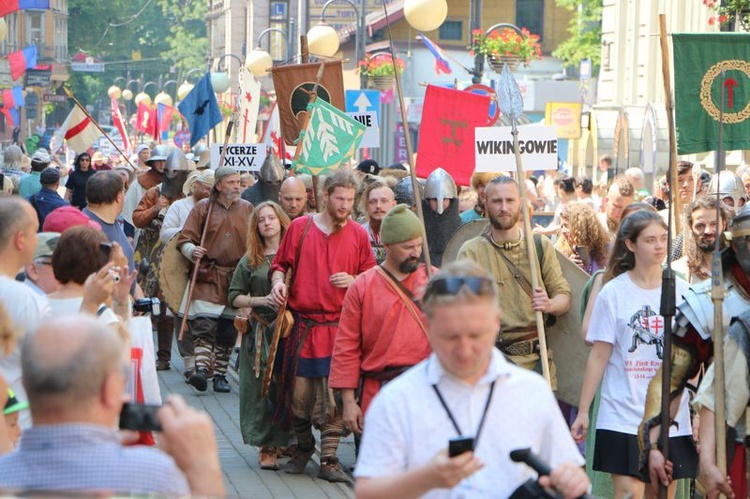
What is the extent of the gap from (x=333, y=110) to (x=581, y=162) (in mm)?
29638

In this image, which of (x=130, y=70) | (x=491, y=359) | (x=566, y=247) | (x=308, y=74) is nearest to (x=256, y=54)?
(x=308, y=74)

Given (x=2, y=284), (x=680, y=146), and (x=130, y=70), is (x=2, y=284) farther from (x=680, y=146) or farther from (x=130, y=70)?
(x=130, y=70)

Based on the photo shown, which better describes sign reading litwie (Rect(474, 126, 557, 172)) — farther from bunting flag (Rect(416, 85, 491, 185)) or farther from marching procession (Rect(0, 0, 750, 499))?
bunting flag (Rect(416, 85, 491, 185))

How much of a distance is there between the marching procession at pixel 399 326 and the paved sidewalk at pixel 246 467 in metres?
0.04

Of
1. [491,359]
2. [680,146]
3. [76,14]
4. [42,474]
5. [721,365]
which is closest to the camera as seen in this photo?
[42,474]

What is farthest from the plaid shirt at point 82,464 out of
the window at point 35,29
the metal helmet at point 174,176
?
the window at point 35,29

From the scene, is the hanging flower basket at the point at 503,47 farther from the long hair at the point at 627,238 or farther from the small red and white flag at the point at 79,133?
the long hair at the point at 627,238

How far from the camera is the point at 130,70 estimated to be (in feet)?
413

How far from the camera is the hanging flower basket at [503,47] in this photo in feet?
90.2

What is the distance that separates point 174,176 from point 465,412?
499 inches

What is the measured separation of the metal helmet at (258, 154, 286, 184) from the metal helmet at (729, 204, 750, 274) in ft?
31.0

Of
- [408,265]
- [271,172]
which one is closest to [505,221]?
[408,265]

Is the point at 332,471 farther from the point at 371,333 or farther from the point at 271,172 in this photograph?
the point at 271,172

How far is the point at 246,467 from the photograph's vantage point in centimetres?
1023
